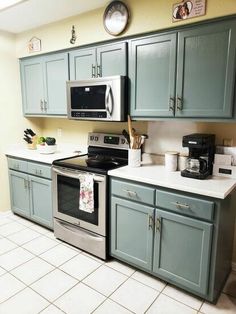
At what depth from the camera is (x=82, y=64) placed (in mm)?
2596

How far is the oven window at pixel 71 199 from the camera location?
7.69 ft

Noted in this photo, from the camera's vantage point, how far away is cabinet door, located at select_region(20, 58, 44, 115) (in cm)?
309

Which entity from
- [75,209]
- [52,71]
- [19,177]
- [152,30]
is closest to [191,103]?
[152,30]

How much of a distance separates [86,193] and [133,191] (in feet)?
1.58

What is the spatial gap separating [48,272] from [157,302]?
99cm

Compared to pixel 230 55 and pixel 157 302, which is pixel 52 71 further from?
pixel 157 302

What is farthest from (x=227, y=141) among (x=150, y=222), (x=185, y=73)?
(x=150, y=222)

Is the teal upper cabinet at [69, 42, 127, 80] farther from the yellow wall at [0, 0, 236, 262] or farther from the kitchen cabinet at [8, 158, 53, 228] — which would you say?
the kitchen cabinet at [8, 158, 53, 228]

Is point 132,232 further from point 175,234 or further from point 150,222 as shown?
point 175,234

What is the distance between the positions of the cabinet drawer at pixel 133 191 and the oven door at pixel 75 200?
0.37 ft

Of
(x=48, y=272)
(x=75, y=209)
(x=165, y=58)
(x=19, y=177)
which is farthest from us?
(x=19, y=177)

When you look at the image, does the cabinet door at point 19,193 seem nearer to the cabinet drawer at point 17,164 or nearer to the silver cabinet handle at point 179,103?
the cabinet drawer at point 17,164

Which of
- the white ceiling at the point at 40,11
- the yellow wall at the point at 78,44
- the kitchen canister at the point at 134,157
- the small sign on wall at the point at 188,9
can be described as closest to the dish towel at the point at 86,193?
the kitchen canister at the point at 134,157

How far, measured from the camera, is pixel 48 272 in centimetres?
221
